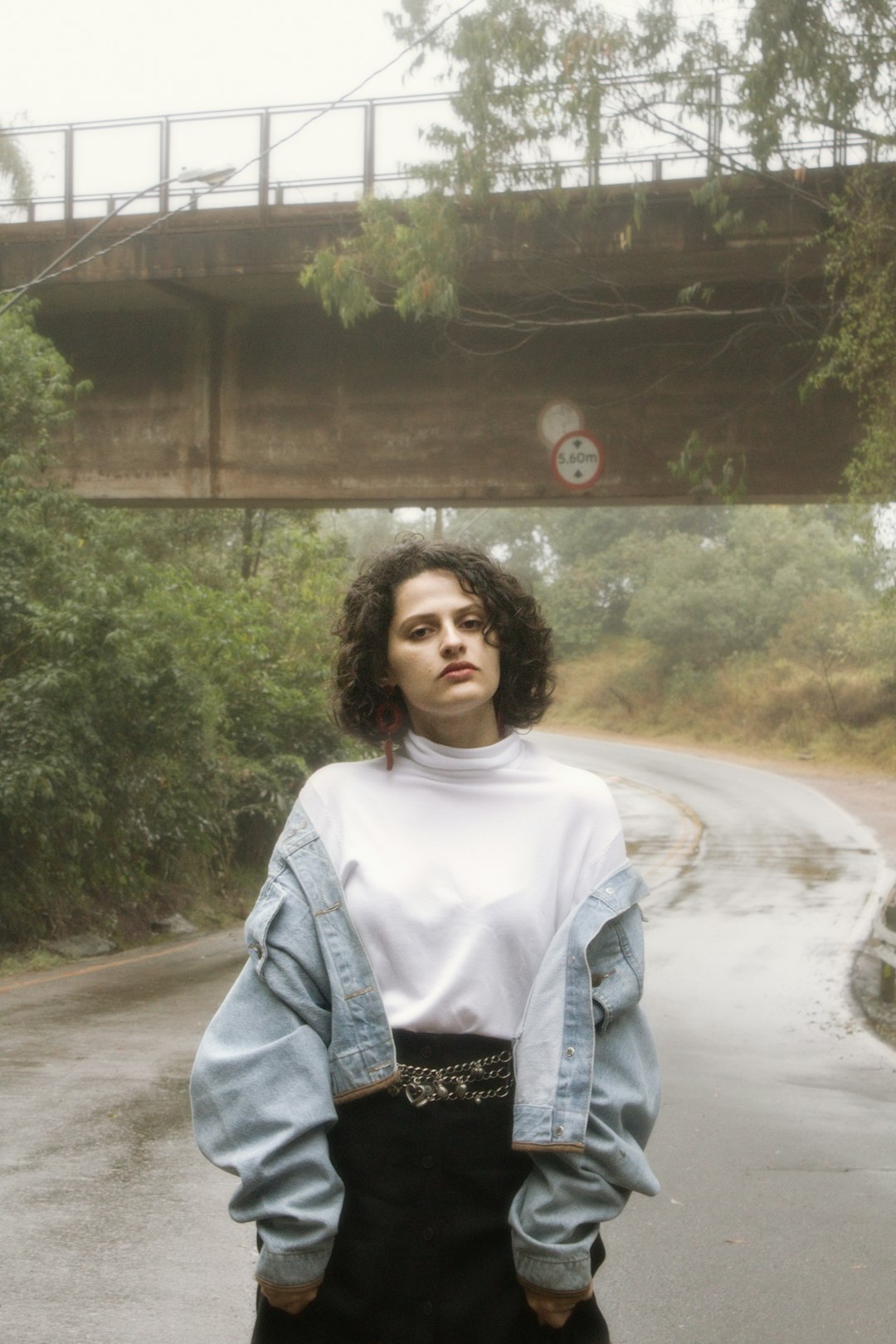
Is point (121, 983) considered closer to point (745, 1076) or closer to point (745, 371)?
point (745, 1076)

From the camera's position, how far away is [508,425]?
1341cm

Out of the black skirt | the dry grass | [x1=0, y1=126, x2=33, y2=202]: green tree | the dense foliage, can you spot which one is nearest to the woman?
the black skirt

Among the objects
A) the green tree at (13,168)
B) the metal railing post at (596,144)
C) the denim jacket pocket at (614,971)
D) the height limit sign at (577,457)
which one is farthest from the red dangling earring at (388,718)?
the green tree at (13,168)

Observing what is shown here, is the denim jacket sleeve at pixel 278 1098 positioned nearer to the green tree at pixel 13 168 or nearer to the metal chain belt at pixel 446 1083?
the metal chain belt at pixel 446 1083

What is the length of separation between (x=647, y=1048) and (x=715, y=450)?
11032mm

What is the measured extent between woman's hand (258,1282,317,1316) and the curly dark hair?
916 millimetres

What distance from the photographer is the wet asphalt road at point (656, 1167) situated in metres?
4.71

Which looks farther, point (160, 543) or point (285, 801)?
point (160, 543)

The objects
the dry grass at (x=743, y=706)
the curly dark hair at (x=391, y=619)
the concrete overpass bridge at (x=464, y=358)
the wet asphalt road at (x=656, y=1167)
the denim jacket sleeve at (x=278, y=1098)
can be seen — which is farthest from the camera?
the dry grass at (x=743, y=706)

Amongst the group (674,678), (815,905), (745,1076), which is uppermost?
(745,1076)

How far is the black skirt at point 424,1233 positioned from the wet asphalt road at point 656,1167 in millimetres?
2338

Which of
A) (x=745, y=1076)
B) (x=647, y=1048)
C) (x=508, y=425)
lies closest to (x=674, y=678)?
(x=508, y=425)

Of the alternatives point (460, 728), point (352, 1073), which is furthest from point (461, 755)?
point (352, 1073)

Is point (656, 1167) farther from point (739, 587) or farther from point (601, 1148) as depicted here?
point (739, 587)
